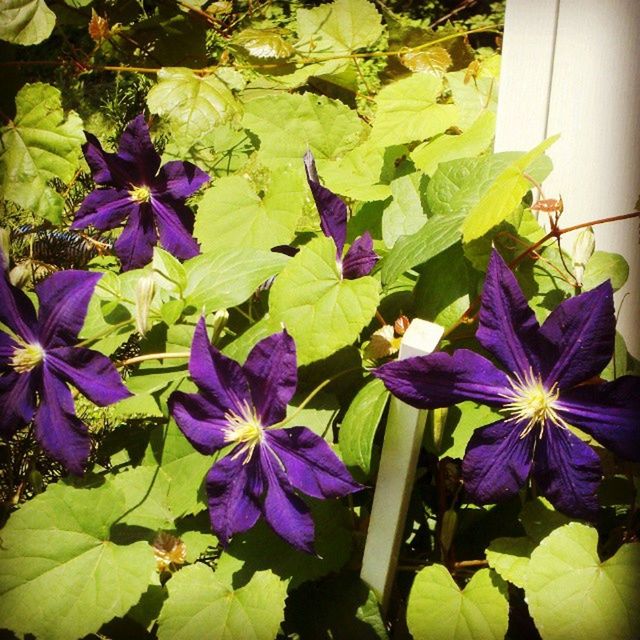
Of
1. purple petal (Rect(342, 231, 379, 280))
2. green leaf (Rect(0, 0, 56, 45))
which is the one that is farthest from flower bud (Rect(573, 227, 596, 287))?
green leaf (Rect(0, 0, 56, 45))

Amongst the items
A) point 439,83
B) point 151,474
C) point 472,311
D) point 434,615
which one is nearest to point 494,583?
point 434,615

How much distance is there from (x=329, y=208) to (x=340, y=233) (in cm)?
3

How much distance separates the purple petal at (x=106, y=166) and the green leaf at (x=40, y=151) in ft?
0.80

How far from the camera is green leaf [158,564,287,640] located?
2.64 feet

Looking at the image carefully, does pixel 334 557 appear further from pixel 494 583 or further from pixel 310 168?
pixel 310 168

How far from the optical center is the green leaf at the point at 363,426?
0.80m

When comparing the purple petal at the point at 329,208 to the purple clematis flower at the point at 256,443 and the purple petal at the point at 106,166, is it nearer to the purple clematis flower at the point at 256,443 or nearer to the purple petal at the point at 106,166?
the purple clematis flower at the point at 256,443

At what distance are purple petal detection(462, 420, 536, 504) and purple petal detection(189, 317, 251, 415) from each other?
0.24 m

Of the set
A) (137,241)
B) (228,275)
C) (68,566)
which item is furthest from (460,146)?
(68,566)

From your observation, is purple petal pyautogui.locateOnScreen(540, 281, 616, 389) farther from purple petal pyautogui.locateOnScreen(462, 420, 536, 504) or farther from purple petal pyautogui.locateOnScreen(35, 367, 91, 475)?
purple petal pyautogui.locateOnScreen(35, 367, 91, 475)

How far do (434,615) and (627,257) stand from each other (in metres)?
0.49

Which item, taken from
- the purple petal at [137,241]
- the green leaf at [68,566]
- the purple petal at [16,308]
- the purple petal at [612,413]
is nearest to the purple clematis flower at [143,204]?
the purple petal at [137,241]

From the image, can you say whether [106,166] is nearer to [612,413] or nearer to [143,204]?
[143,204]

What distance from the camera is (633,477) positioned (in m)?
0.88
